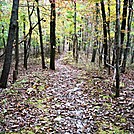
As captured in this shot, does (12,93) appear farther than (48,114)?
Yes

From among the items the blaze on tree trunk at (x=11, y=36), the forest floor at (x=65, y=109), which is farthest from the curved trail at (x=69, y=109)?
the blaze on tree trunk at (x=11, y=36)

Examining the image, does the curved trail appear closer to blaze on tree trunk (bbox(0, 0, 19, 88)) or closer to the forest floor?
the forest floor

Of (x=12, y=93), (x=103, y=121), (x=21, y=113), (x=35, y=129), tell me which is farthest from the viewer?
(x=12, y=93)

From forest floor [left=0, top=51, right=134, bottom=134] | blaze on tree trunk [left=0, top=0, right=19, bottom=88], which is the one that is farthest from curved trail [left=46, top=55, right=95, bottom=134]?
blaze on tree trunk [left=0, top=0, right=19, bottom=88]

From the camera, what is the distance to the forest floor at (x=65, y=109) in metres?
6.00

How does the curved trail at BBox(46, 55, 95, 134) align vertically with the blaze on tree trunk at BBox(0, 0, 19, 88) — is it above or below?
below

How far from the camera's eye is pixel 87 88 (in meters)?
A: 10.0

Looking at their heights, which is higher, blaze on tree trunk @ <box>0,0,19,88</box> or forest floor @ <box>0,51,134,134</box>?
blaze on tree trunk @ <box>0,0,19,88</box>

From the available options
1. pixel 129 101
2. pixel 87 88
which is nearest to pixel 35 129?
pixel 129 101

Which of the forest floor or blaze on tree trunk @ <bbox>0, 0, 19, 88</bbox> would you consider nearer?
the forest floor

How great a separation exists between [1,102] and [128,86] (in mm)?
6227

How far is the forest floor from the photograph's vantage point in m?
6.00

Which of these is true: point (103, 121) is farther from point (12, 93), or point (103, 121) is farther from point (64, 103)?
point (12, 93)

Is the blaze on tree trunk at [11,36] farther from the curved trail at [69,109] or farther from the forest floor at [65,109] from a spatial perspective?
the curved trail at [69,109]
